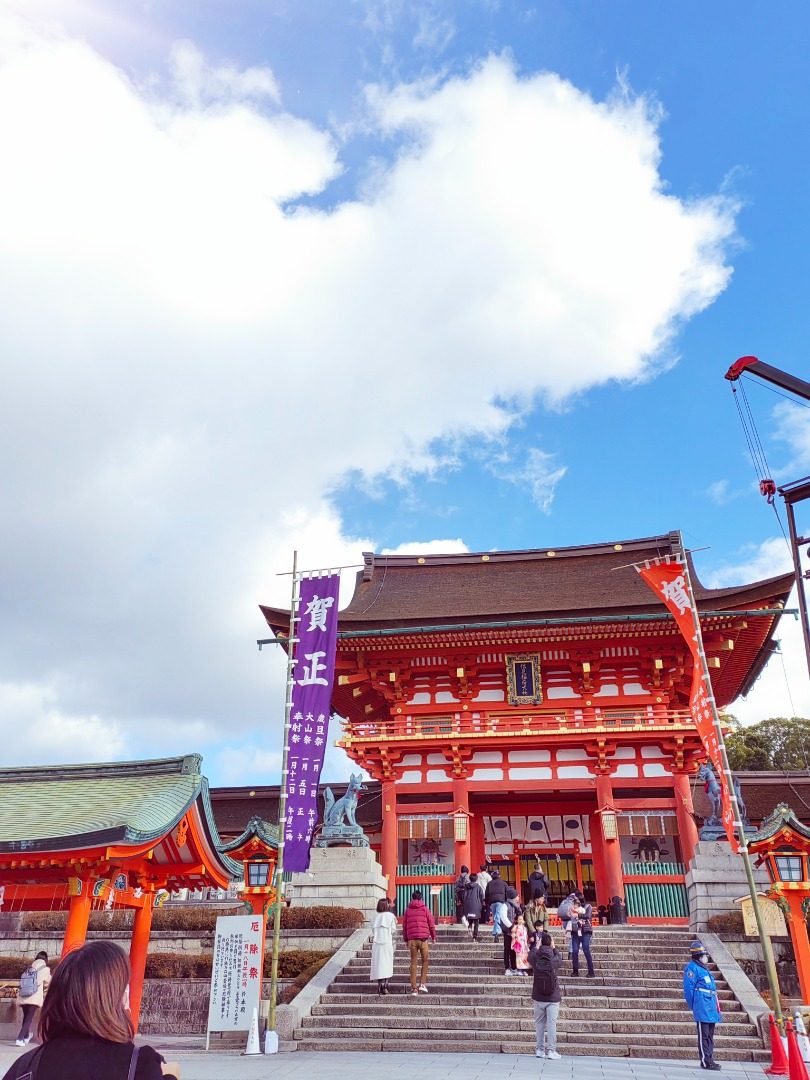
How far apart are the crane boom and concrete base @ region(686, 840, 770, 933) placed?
1044cm

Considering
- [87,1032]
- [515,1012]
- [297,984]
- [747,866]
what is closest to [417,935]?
[515,1012]

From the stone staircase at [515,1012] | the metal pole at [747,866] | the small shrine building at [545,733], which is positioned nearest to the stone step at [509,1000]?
the stone staircase at [515,1012]

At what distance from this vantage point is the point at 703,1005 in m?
11.4

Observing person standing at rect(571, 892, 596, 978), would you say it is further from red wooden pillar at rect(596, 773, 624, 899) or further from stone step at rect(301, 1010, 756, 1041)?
red wooden pillar at rect(596, 773, 624, 899)

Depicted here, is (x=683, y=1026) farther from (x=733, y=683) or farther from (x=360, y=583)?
(x=360, y=583)

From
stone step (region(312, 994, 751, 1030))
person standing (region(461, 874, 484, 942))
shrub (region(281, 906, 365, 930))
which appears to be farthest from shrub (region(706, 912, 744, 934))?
shrub (region(281, 906, 365, 930))

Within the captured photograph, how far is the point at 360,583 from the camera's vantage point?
107ft

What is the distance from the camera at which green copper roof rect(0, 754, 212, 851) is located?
11.2m

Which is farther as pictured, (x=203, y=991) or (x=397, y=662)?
(x=397, y=662)

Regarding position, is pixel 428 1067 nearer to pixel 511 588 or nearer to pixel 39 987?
pixel 39 987

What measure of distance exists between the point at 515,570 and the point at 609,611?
7.94 metres

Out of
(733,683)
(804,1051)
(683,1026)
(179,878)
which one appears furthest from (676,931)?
(733,683)

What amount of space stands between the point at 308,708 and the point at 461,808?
32.5 ft

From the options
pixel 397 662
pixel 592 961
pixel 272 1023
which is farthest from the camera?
pixel 397 662
